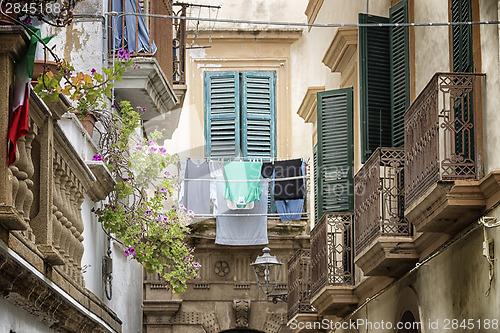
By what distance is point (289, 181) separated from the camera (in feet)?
81.6

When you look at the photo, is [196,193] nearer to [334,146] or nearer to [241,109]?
[241,109]

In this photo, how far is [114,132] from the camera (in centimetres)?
1435

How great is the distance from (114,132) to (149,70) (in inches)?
99.3

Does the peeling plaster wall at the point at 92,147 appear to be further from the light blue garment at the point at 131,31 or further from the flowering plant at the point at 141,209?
the light blue garment at the point at 131,31

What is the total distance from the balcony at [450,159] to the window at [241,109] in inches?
596

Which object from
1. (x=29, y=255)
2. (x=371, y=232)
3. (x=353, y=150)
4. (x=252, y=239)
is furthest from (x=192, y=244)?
(x=29, y=255)

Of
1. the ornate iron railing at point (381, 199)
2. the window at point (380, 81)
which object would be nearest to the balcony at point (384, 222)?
the ornate iron railing at point (381, 199)

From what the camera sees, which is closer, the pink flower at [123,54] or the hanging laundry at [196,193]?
the pink flower at [123,54]

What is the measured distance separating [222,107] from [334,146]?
9.33 m

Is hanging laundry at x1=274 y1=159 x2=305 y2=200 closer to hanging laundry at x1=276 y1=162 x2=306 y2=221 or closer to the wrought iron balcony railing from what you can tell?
hanging laundry at x1=276 y1=162 x2=306 y2=221

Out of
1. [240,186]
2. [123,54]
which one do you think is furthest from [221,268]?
[123,54]

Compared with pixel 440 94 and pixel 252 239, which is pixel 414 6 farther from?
pixel 252 239

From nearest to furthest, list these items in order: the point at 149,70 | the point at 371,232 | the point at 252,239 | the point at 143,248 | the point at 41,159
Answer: the point at 41,159 → the point at 371,232 → the point at 143,248 → the point at 149,70 → the point at 252,239

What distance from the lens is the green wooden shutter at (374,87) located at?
15.4 metres
